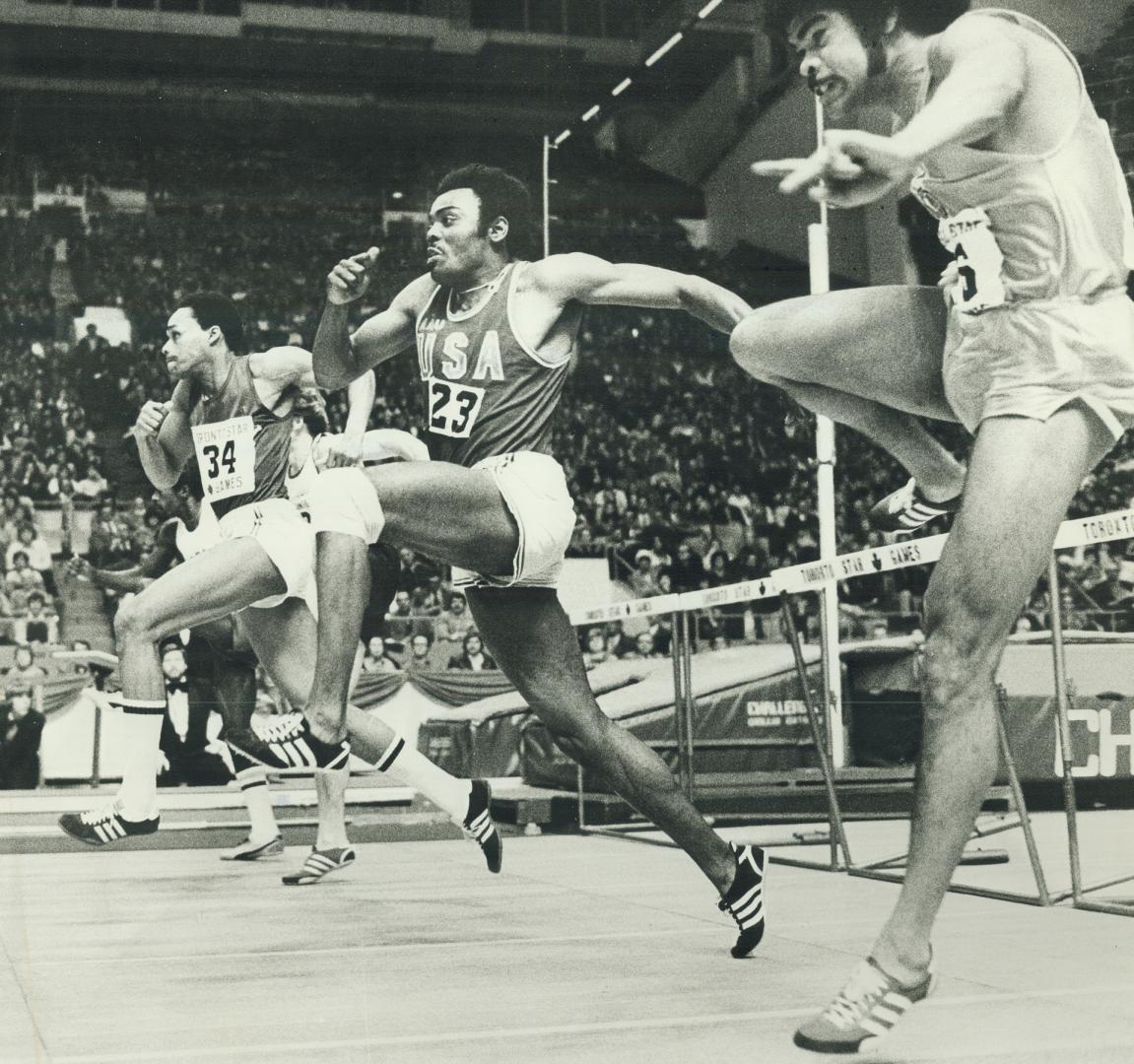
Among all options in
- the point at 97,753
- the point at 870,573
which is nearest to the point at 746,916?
the point at 870,573

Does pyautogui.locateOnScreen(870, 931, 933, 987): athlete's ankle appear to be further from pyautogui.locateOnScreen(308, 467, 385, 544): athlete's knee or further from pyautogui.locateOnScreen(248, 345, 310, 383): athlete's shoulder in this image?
pyautogui.locateOnScreen(248, 345, 310, 383): athlete's shoulder

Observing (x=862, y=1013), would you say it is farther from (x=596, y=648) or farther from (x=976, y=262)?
(x=596, y=648)

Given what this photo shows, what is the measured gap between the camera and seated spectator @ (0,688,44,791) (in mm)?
7375

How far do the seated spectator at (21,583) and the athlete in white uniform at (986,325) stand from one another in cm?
800

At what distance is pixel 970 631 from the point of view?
1.78 m

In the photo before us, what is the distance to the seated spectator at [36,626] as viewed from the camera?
8.68 metres

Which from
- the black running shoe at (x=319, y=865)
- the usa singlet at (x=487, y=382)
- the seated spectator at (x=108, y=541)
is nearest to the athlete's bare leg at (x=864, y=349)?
the usa singlet at (x=487, y=382)

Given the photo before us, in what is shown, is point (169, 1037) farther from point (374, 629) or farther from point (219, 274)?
point (219, 274)

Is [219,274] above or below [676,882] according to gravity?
above

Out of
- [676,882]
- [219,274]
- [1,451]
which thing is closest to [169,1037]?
[676,882]

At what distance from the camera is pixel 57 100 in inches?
508

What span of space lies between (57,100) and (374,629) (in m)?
7.04

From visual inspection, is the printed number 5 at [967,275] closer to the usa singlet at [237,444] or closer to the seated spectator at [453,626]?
the usa singlet at [237,444]

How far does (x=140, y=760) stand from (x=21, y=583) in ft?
22.3
